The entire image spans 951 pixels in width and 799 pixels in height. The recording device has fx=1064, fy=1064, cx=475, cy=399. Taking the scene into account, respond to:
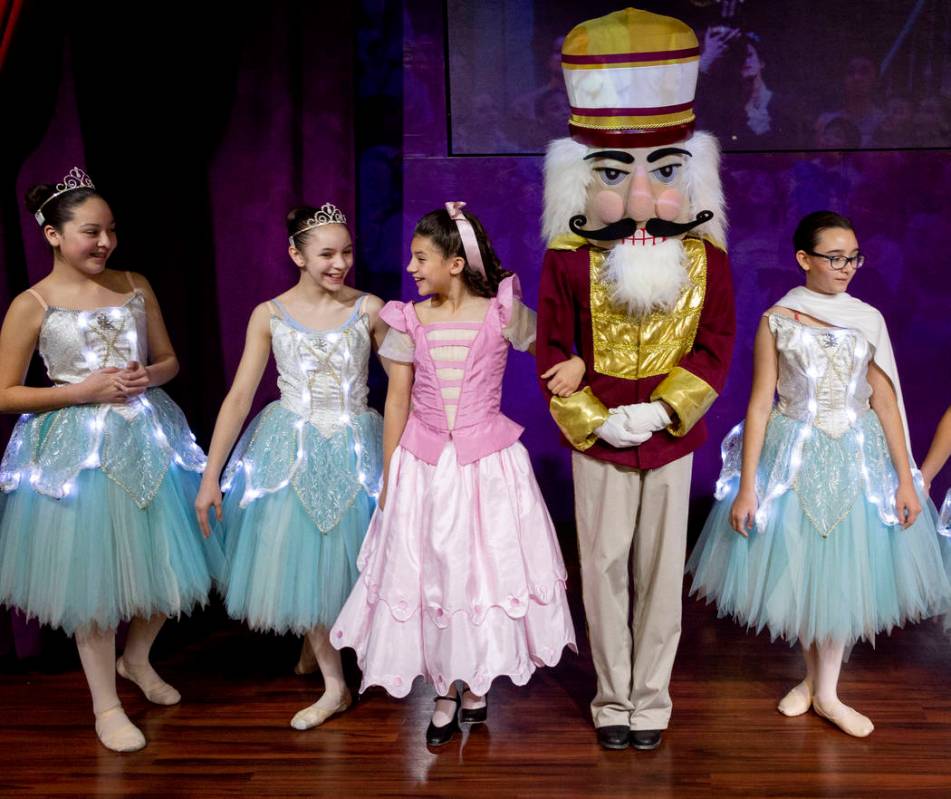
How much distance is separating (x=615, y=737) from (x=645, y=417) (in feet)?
2.69

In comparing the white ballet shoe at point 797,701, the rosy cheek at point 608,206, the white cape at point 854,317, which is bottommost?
the white ballet shoe at point 797,701

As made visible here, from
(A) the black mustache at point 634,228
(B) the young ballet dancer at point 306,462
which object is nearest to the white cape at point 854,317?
(A) the black mustache at point 634,228

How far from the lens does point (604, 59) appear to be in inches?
95.0

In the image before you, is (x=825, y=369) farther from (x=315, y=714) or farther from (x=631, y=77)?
(x=315, y=714)

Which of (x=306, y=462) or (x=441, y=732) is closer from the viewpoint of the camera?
(x=441, y=732)

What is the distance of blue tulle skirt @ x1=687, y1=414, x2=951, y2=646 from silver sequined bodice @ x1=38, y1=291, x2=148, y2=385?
5.61 ft

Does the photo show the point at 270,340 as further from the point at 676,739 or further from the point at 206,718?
the point at 676,739

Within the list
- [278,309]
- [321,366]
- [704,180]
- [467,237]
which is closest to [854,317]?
[704,180]

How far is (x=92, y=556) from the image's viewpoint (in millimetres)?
2715

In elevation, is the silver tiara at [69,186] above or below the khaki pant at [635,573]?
above

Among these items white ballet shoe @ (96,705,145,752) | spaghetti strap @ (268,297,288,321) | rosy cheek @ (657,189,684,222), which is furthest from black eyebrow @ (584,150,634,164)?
white ballet shoe @ (96,705,145,752)

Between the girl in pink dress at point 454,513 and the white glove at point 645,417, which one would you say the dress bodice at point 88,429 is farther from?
the white glove at point 645,417

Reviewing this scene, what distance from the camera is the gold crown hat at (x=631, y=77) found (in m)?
2.40

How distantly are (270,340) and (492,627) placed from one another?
0.98 m
